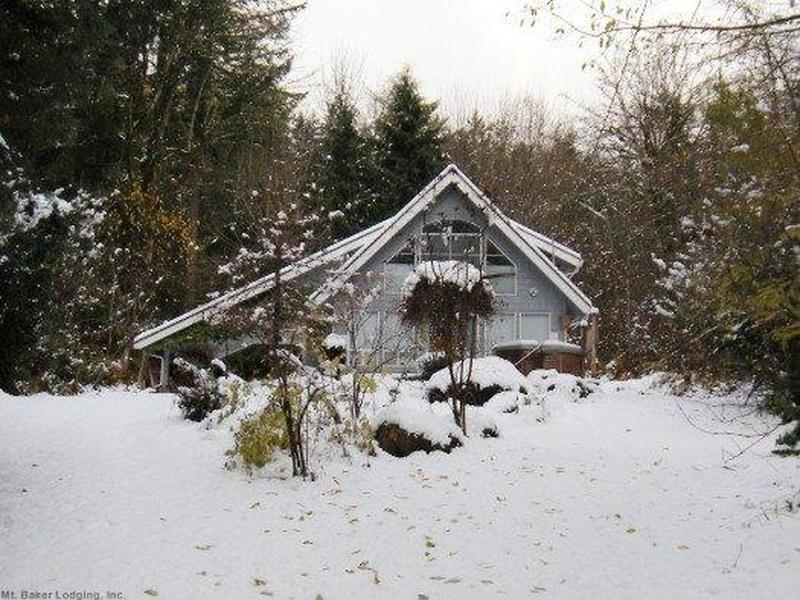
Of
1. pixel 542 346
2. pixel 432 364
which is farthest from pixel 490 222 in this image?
pixel 432 364

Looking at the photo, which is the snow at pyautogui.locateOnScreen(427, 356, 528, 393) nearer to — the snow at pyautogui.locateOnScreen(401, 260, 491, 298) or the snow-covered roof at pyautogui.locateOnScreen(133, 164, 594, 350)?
the snow at pyautogui.locateOnScreen(401, 260, 491, 298)

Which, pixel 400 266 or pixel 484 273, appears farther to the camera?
pixel 400 266

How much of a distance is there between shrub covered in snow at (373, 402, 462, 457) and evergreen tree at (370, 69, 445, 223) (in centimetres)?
2074

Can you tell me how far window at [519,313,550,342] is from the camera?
69.8 feet

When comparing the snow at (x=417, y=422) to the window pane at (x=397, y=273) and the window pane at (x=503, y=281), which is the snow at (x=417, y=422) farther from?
the window pane at (x=503, y=281)

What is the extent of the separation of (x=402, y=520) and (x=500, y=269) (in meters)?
15.0

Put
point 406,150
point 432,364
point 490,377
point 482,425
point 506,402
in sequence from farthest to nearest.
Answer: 1. point 406,150
2. point 432,364
3. point 490,377
4. point 506,402
5. point 482,425

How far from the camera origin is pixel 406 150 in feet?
99.8

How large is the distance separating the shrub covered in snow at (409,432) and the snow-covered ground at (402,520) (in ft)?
0.82

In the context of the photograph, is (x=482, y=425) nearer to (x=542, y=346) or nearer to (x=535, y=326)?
(x=542, y=346)

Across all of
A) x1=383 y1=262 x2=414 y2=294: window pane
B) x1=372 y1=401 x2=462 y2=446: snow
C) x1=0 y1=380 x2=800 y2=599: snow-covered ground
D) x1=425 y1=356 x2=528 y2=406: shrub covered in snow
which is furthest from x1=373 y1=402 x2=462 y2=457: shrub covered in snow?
x1=383 y1=262 x2=414 y2=294: window pane

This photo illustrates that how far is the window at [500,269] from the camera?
21203 mm

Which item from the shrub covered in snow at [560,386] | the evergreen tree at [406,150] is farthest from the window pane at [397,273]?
the evergreen tree at [406,150]

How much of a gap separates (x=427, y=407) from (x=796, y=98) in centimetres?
826
